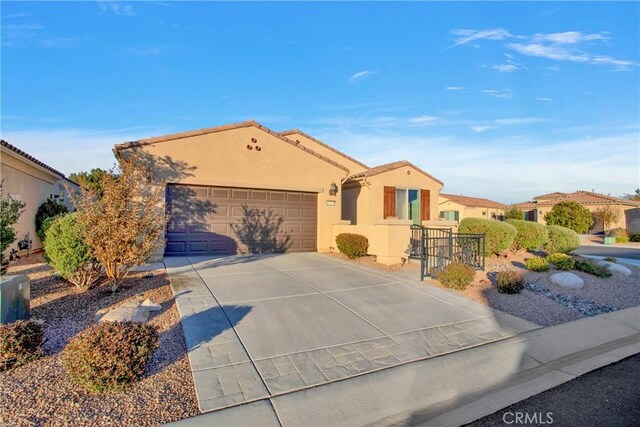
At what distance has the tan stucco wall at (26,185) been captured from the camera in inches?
384

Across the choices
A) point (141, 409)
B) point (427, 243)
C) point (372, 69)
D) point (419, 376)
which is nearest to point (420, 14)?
point (372, 69)

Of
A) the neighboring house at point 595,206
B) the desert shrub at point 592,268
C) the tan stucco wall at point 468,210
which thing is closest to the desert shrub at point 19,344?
the desert shrub at point 592,268

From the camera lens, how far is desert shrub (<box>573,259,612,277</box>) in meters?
9.21

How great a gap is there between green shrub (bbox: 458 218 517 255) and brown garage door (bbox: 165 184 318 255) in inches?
231

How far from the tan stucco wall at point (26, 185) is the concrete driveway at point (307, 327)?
259 inches

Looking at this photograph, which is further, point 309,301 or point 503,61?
point 503,61

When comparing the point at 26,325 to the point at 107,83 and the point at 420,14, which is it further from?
→ the point at 420,14

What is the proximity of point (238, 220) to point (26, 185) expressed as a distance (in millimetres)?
7058

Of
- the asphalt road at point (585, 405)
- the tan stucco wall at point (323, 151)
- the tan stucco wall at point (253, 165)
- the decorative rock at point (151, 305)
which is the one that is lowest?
the asphalt road at point (585, 405)

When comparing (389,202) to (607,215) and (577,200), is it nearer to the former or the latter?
(607,215)

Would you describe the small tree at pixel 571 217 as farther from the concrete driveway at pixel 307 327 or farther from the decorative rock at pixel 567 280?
the concrete driveway at pixel 307 327

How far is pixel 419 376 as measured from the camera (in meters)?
3.78

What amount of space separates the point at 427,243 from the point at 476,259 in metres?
1.91

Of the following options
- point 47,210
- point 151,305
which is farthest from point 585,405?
point 47,210
